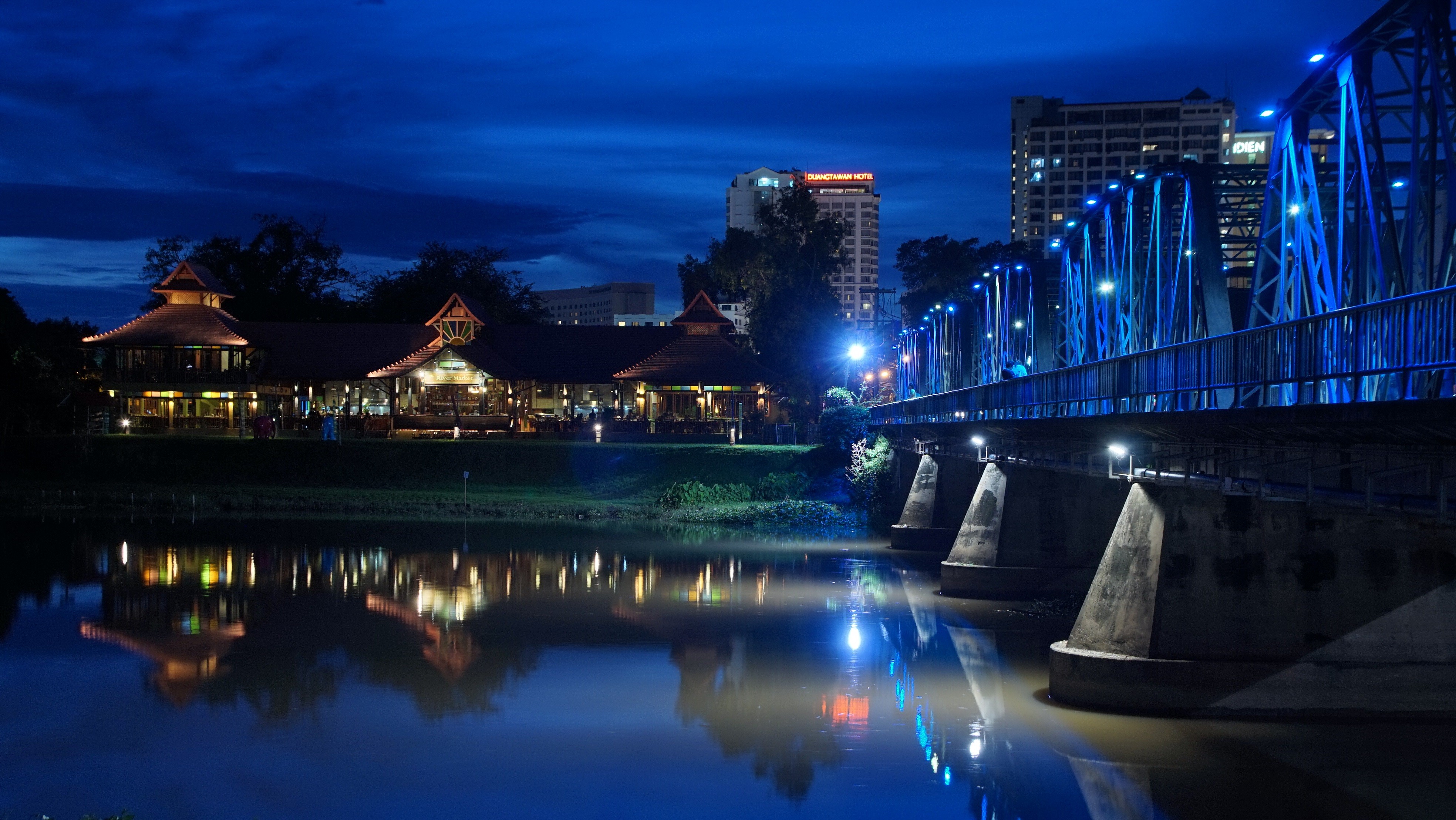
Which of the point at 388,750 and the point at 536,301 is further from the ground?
the point at 536,301

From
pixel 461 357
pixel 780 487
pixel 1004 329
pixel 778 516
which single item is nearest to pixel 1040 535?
pixel 1004 329

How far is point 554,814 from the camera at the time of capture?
54.4 ft

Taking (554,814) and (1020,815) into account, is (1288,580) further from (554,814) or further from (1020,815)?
(554,814)

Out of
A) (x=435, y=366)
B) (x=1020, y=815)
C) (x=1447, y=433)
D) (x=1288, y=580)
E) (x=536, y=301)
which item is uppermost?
(x=536, y=301)

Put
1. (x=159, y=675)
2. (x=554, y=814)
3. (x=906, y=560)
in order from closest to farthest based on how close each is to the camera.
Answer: (x=554, y=814) → (x=159, y=675) → (x=906, y=560)

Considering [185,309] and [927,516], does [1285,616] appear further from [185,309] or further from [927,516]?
[185,309]

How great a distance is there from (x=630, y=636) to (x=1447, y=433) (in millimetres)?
19190

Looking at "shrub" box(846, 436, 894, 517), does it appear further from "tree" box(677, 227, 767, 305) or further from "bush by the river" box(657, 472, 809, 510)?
"tree" box(677, 227, 767, 305)

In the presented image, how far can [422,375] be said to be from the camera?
78.1 metres

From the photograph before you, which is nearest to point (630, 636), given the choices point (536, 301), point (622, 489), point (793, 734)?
point (793, 734)

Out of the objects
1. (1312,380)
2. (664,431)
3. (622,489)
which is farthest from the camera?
(664,431)

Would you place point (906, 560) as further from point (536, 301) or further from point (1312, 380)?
point (536, 301)

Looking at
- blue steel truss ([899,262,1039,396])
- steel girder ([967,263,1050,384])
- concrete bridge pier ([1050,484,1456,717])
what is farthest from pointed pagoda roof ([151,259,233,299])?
concrete bridge pier ([1050,484,1456,717])

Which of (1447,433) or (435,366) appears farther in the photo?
(435,366)
